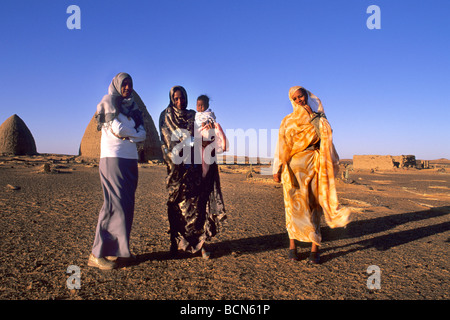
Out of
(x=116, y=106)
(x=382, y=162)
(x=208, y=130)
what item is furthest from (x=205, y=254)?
(x=382, y=162)

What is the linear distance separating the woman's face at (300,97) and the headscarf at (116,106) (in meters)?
1.87

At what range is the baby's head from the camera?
3785 millimetres

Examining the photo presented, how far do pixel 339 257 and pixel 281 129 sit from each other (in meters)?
1.72

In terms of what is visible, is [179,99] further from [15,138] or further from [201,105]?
[15,138]

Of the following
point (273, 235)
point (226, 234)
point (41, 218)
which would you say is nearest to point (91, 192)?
point (41, 218)

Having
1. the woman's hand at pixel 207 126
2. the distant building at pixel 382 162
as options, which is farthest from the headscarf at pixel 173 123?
the distant building at pixel 382 162

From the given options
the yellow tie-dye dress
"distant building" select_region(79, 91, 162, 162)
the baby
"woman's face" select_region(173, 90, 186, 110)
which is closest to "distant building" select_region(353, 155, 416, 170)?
"distant building" select_region(79, 91, 162, 162)

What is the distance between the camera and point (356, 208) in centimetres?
685

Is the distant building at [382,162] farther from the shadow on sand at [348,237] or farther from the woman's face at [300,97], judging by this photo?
the woman's face at [300,97]

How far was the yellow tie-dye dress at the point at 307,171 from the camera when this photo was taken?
3.50 m

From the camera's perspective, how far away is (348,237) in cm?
460

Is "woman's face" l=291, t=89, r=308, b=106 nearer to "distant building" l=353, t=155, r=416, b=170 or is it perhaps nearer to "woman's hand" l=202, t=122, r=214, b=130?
"woman's hand" l=202, t=122, r=214, b=130

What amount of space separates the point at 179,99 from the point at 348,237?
326 centimetres
